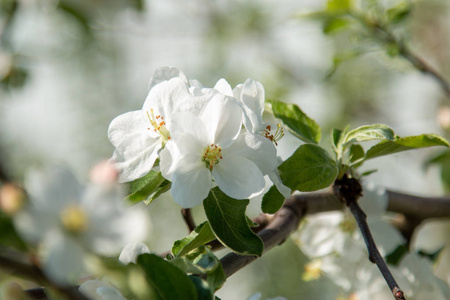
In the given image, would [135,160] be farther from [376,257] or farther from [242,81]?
[242,81]

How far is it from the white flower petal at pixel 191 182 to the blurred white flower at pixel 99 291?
148mm

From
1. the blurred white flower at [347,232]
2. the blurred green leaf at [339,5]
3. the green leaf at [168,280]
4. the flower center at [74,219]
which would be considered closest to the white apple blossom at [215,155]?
the green leaf at [168,280]

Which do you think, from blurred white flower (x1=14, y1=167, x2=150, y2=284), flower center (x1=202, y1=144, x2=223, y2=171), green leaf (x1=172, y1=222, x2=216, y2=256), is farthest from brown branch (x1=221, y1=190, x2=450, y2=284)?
blurred white flower (x1=14, y1=167, x2=150, y2=284)

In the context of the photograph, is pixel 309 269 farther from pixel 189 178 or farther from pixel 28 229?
pixel 28 229

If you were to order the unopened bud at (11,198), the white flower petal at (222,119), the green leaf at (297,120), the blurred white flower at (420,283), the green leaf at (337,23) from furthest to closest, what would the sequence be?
the green leaf at (337,23), the blurred white flower at (420,283), the green leaf at (297,120), the white flower petal at (222,119), the unopened bud at (11,198)

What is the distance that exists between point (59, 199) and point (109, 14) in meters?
0.43

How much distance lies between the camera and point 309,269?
1233 mm

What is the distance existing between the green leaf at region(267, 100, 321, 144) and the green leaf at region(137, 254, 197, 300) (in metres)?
0.40

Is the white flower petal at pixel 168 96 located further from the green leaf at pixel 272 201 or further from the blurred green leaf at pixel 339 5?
the blurred green leaf at pixel 339 5

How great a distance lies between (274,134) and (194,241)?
25 centimetres

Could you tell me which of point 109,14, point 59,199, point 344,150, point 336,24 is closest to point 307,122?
point 344,150

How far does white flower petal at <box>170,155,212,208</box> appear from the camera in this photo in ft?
2.32

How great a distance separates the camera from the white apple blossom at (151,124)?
785 millimetres

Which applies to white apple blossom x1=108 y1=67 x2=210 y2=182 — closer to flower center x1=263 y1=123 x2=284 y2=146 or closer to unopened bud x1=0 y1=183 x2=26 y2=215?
flower center x1=263 y1=123 x2=284 y2=146
